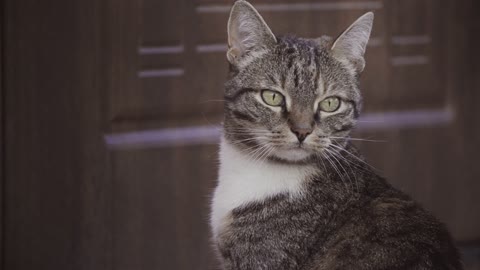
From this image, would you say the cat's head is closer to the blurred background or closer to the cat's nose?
the cat's nose

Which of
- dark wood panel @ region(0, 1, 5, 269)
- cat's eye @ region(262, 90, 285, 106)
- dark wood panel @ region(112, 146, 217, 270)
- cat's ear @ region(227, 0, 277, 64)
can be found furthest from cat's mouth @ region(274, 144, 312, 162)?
dark wood panel @ region(0, 1, 5, 269)

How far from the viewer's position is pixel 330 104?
249cm

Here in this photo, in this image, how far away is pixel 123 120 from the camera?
3.03 m

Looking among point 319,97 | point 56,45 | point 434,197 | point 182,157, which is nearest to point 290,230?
point 319,97

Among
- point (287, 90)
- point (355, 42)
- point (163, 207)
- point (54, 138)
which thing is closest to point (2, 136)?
point (54, 138)

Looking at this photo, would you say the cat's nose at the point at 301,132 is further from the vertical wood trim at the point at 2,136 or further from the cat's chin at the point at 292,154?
the vertical wood trim at the point at 2,136

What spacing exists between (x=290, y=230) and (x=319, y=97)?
1.27ft

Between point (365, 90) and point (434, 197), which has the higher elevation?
point (365, 90)

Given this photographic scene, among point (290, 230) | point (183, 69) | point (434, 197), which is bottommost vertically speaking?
point (434, 197)

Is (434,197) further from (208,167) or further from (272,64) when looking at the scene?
(272,64)

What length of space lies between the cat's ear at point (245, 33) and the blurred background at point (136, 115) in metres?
0.59

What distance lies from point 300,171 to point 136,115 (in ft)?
2.57

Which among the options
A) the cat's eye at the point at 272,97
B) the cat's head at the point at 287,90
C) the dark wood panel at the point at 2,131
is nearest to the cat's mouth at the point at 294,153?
the cat's head at the point at 287,90

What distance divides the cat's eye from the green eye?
0.40ft
